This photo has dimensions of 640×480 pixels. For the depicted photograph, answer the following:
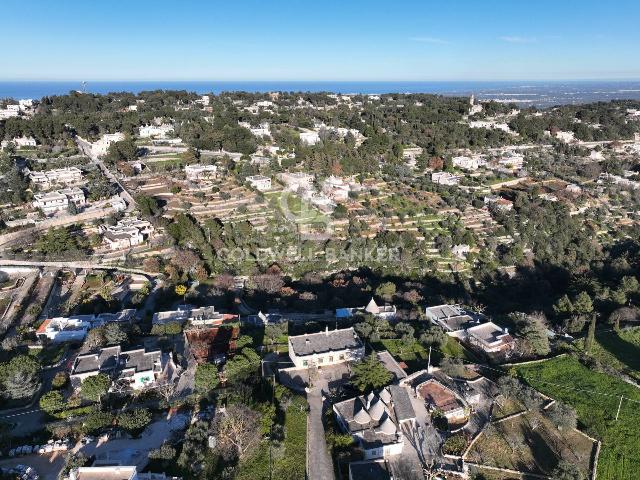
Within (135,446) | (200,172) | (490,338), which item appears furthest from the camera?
(200,172)

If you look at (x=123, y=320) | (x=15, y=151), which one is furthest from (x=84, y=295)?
A: (x=15, y=151)

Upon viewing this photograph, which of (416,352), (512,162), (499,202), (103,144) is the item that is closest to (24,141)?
(103,144)

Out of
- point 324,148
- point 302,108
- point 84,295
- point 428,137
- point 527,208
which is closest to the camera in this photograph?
point 84,295

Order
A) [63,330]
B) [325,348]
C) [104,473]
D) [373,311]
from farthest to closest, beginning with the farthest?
1. [373,311]
2. [63,330]
3. [325,348]
4. [104,473]

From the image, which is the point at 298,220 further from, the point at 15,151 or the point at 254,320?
the point at 15,151

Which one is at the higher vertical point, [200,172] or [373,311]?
[200,172]

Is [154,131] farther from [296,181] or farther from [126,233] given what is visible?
[126,233]
